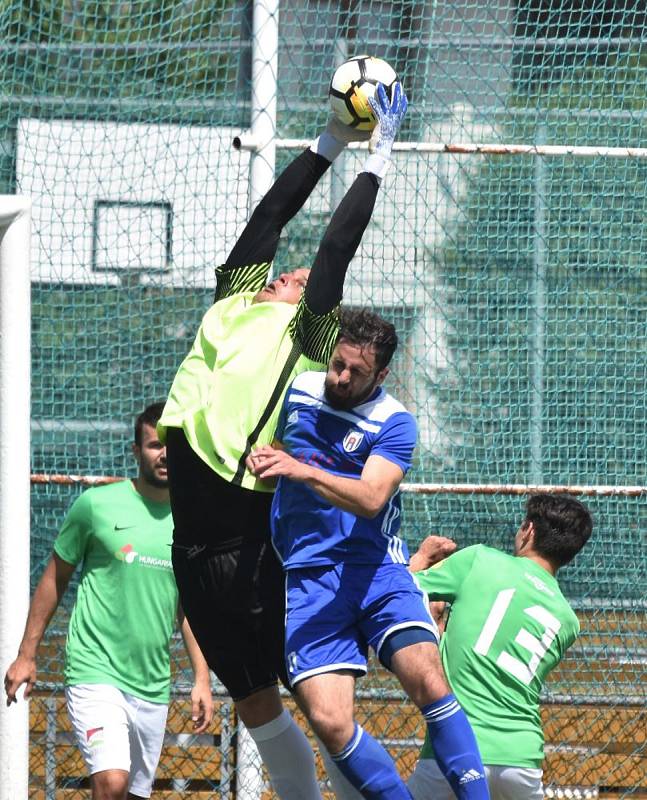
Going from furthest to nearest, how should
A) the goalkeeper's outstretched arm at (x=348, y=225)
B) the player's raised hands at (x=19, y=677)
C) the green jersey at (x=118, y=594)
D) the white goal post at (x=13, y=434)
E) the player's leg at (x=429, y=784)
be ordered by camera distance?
1. the green jersey at (x=118, y=594)
2. the white goal post at (x=13, y=434)
3. the player's raised hands at (x=19, y=677)
4. the player's leg at (x=429, y=784)
5. the goalkeeper's outstretched arm at (x=348, y=225)

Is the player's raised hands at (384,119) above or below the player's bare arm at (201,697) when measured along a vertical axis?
above

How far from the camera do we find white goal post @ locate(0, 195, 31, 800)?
18.0ft

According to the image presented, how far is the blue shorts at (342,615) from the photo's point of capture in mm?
4129

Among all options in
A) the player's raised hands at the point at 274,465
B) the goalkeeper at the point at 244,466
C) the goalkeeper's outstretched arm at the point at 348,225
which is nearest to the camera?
the player's raised hands at the point at 274,465

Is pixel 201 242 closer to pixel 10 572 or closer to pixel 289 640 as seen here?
pixel 10 572

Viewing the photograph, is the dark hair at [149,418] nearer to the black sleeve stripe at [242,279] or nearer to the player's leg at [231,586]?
the black sleeve stripe at [242,279]

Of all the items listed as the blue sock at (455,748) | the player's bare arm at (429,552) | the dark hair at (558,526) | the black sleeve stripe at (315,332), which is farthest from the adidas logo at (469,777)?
the black sleeve stripe at (315,332)

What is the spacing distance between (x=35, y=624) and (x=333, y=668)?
1801 mm

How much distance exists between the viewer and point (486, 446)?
23.8ft

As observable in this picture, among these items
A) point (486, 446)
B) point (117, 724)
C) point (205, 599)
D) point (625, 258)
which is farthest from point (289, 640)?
point (625, 258)

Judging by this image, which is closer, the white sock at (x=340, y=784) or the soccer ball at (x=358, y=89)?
the white sock at (x=340, y=784)

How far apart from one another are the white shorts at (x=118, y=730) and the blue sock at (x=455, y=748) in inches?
72.4

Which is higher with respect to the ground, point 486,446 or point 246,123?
point 246,123

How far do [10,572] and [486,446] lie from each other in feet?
9.56
